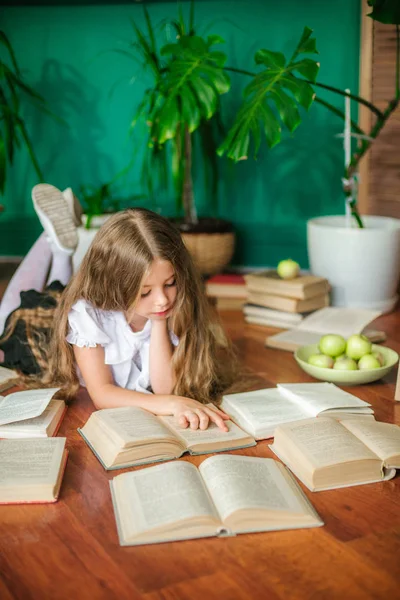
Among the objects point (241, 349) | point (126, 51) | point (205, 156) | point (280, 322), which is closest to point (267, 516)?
point (241, 349)

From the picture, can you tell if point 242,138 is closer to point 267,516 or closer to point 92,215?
point 92,215

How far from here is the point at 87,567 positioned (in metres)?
1.29

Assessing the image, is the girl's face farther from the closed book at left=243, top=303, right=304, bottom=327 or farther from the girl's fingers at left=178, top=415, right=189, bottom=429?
the closed book at left=243, top=303, right=304, bottom=327

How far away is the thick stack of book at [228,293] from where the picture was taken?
322 cm

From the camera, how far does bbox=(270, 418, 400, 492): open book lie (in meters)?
1.55

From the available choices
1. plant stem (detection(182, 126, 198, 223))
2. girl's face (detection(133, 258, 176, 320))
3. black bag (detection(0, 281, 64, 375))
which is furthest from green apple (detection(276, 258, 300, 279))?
girl's face (detection(133, 258, 176, 320))

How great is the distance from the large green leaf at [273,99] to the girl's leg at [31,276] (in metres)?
0.77

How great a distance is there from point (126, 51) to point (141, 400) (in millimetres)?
2374

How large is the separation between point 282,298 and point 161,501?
1.67 m

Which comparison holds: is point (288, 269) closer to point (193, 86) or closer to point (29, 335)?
point (193, 86)

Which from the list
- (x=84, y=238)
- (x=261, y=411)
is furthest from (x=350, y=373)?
(x=84, y=238)

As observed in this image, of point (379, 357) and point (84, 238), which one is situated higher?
point (84, 238)

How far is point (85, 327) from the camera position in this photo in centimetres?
194

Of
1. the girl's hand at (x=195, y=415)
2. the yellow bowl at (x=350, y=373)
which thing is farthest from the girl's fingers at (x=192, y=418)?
the yellow bowl at (x=350, y=373)
